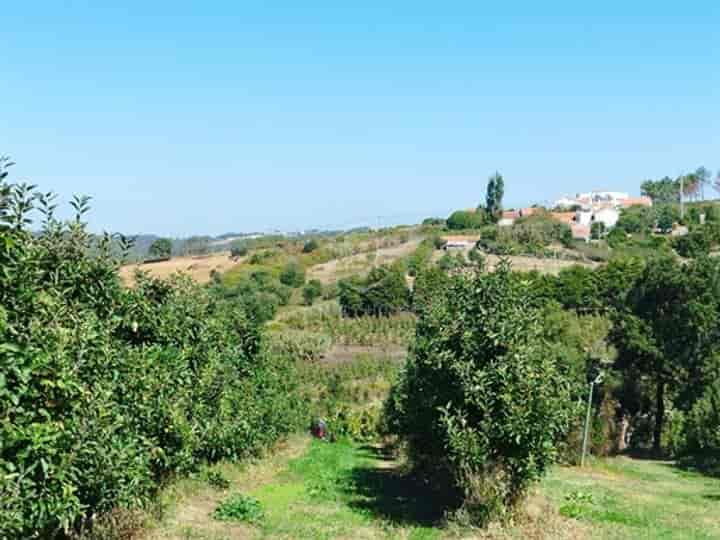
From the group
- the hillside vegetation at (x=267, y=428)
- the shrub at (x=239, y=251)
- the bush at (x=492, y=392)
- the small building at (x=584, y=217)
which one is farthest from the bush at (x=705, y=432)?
the small building at (x=584, y=217)

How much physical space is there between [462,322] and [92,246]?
5964 mm

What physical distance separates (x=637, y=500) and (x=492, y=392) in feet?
19.6

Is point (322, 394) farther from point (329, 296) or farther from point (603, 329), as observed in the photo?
point (329, 296)

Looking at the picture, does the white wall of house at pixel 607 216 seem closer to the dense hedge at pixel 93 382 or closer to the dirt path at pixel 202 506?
the dirt path at pixel 202 506

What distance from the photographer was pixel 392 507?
13203 mm

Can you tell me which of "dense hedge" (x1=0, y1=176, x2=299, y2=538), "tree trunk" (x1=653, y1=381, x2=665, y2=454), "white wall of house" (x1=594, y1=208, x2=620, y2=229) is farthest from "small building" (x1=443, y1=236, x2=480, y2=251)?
"dense hedge" (x1=0, y1=176, x2=299, y2=538)

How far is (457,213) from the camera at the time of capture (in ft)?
332

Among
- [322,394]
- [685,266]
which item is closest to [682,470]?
[685,266]

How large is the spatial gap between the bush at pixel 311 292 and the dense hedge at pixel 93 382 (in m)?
43.6

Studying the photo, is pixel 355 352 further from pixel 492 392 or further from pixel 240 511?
pixel 492 392

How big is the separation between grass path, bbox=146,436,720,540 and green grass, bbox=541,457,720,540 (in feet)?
0.08

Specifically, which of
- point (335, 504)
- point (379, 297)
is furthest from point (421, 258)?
point (335, 504)

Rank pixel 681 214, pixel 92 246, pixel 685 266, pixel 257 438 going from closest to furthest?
1. pixel 92 246
2. pixel 257 438
3. pixel 685 266
4. pixel 681 214

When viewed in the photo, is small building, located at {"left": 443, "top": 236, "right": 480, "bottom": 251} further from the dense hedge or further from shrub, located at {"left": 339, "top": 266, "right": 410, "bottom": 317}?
the dense hedge
